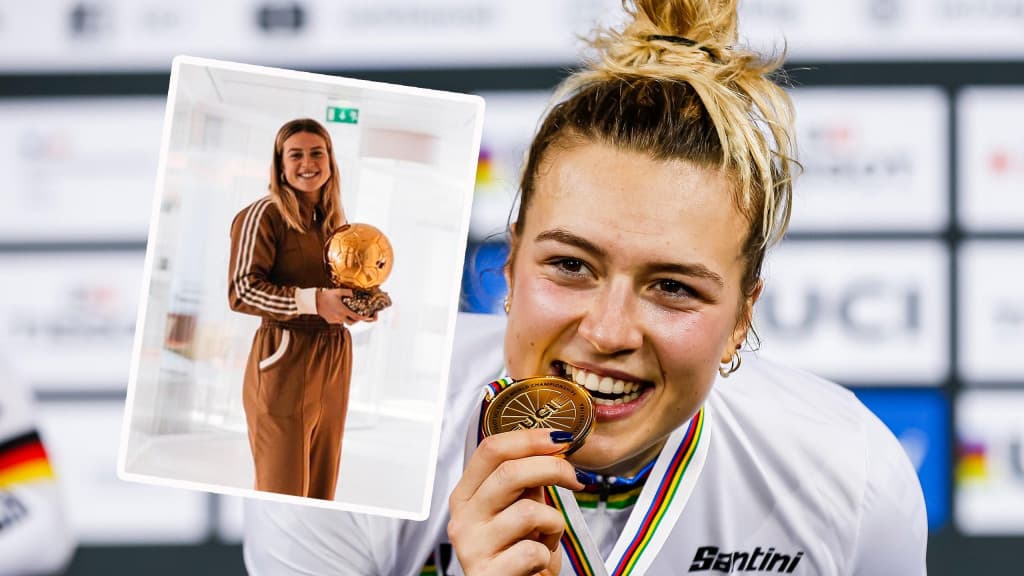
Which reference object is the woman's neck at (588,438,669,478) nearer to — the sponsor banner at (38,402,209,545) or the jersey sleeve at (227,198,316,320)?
the jersey sleeve at (227,198,316,320)

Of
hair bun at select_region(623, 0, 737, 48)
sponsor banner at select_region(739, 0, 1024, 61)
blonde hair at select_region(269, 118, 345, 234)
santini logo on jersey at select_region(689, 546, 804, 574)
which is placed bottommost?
santini logo on jersey at select_region(689, 546, 804, 574)

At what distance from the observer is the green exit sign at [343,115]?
4.77ft

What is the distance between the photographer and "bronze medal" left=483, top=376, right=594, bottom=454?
1272mm

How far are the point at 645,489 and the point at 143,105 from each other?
2.65m

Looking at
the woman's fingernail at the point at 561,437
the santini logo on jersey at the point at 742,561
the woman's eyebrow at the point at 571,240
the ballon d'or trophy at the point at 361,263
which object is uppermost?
the woman's eyebrow at the point at 571,240

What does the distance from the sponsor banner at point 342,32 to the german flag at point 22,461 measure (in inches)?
66.2

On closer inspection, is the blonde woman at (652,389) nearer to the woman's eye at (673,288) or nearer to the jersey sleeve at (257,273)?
the woman's eye at (673,288)

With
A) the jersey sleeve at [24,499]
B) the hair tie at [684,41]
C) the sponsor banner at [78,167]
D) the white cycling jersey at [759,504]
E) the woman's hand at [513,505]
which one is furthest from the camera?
the sponsor banner at [78,167]

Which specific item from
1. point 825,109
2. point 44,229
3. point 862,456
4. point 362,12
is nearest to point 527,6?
point 362,12

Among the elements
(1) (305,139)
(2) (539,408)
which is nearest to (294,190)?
(1) (305,139)

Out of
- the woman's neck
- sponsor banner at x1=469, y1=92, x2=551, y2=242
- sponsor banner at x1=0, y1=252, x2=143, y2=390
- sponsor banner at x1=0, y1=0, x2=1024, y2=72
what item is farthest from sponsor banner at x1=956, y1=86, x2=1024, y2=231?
sponsor banner at x1=0, y1=252, x2=143, y2=390

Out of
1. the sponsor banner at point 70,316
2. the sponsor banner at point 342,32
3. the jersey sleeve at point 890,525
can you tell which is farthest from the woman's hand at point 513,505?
the sponsor banner at point 70,316

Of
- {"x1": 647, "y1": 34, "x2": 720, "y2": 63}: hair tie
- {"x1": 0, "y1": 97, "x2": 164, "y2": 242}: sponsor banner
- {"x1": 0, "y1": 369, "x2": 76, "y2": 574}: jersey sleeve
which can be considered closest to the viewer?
{"x1": 647, "y1": 34, "x2": 720, "y2": 63}: hair tie

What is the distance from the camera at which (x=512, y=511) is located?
1.24 m
